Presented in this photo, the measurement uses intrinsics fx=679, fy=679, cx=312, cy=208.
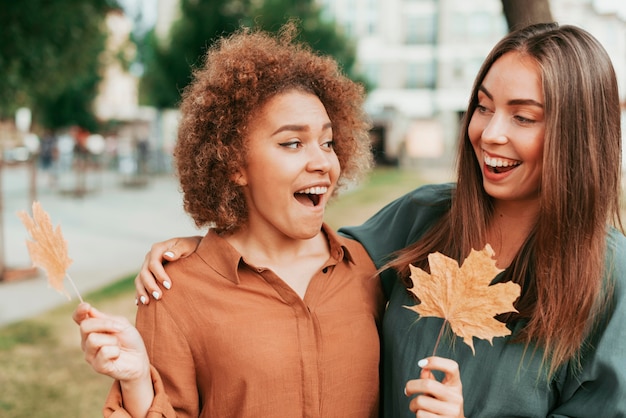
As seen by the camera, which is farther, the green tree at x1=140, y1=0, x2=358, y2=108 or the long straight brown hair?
the green tree at x1=140, y1=0, x2=358, y2=108

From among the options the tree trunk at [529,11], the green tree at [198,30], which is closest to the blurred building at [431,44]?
the green tree at [198,30]

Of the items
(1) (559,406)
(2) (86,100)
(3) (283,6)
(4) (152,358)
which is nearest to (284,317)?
(4) (152,358)

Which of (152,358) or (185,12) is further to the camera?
(185,12)

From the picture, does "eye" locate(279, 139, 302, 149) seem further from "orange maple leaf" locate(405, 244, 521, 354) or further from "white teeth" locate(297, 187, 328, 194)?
"orange maple leaf" locate(405, 244, 521, 354)

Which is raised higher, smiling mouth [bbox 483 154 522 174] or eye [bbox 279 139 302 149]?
eye [bbox 279 139 302 149]

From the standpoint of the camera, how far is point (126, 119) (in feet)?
138

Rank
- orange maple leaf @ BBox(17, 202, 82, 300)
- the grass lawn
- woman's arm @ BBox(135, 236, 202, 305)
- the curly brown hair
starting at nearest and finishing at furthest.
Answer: orange maple leaf @ BBox(17, 202, 82, 300)
woman's arm @ BBox(135, 236, 202, 305)
the curly brown hair
the grass lawn

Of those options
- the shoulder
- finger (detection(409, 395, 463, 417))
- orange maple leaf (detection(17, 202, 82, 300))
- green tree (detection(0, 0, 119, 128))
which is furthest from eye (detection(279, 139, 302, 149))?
green tree (detection(0, 0, 119, 128))

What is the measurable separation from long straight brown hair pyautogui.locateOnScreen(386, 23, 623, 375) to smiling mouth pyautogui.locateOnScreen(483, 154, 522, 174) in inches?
4.0

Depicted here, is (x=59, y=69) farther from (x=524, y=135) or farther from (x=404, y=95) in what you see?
(x=404, y=95)

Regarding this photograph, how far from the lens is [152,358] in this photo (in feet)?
6.68

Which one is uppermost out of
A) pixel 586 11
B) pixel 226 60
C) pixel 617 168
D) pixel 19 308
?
pixel 586 11

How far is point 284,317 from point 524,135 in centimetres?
91

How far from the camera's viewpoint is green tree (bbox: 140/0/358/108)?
74.2ft
